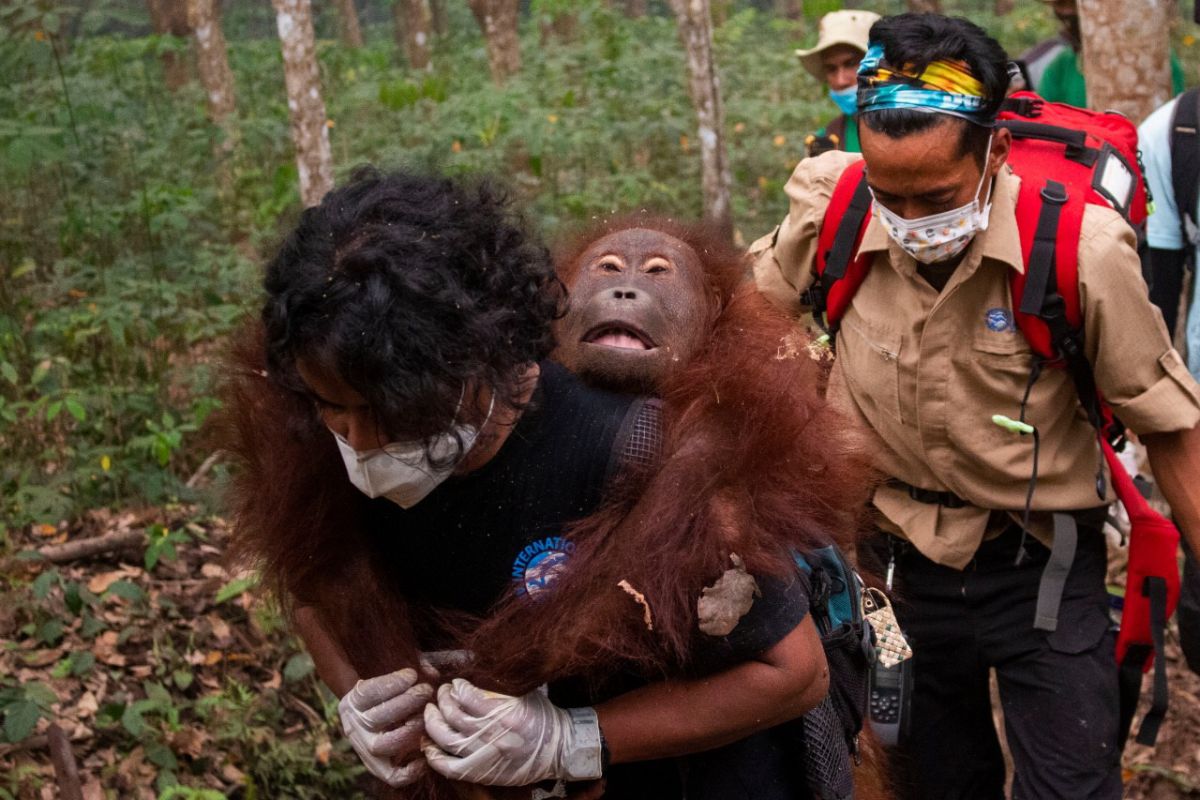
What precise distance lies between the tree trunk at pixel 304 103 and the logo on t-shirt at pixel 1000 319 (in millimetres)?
4985

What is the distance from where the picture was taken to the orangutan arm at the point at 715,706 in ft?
6.52

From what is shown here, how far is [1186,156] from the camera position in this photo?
3990 mm

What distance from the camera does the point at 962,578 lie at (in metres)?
3.41

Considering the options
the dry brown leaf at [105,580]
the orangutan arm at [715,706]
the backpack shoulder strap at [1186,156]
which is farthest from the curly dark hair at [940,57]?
the dry brown leaf at [105,580]

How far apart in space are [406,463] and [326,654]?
605mm

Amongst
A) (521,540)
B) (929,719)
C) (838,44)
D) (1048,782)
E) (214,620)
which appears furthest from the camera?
(838,44)

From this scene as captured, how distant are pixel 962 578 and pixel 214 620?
2973 millimetres

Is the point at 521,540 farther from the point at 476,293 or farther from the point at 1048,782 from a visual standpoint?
the point at 1048,782

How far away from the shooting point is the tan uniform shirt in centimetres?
295

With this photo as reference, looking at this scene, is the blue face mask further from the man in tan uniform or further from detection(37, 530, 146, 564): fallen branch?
detection(37, 530, 146, 564): fallen branch

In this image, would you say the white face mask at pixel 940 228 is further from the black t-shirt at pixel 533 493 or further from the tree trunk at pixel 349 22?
the tree trunk at pixel 349 22

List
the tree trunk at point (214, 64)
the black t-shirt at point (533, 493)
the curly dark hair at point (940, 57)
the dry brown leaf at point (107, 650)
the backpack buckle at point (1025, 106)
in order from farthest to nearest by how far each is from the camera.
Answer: the tree trunk at point (214, 64)
the dry brown leaf at point (107, 650)
the backpack buckle at point (1025, 106)
the curly dark hair at point (940, 57)
the black t-shirt at point (533, 493)

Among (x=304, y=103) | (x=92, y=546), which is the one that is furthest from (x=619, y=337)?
(x=304, y=103)

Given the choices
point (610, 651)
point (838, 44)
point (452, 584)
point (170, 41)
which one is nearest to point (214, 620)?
point (452, 584)
